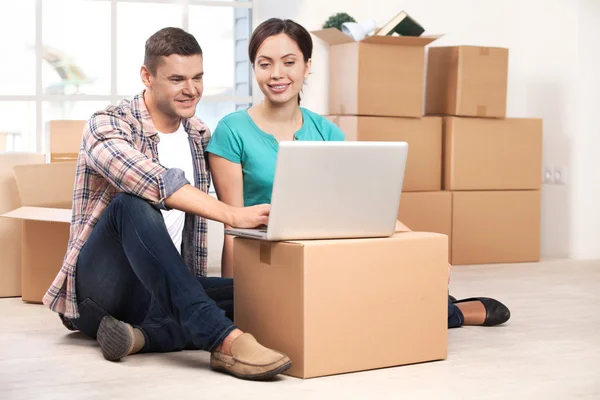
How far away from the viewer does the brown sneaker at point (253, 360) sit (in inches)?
77.7

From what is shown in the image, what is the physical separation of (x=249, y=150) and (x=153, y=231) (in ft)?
1.46

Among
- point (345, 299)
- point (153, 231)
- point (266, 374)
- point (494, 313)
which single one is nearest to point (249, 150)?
point (153, 231)

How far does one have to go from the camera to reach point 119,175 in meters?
2.12

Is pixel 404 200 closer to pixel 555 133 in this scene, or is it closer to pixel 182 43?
pixel 555 133

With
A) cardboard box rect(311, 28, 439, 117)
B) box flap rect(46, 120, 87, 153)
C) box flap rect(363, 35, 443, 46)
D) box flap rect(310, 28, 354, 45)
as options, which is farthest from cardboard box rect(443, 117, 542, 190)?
box flap rect(46, 120, 87, 153)

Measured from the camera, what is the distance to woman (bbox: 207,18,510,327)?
238cm

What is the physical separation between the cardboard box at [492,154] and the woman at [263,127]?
6.32ft

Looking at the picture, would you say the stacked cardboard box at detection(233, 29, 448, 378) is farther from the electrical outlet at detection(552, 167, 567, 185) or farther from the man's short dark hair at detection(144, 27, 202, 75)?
the electrical outlet at detection(552, 167, 567, 185)

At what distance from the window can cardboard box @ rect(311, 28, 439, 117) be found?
0.55 m

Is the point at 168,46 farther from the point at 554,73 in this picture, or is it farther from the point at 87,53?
the point at 554,73

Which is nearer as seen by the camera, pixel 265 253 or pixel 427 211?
pixel 265 253

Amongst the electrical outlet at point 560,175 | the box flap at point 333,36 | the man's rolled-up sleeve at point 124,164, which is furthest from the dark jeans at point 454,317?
the electrical outlet at point 560,175

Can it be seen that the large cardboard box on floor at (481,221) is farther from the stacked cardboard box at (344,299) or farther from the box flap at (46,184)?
the stacked cardboard box at (344,299)

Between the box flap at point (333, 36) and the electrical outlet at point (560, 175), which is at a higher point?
the box flap at point (333, 36)
